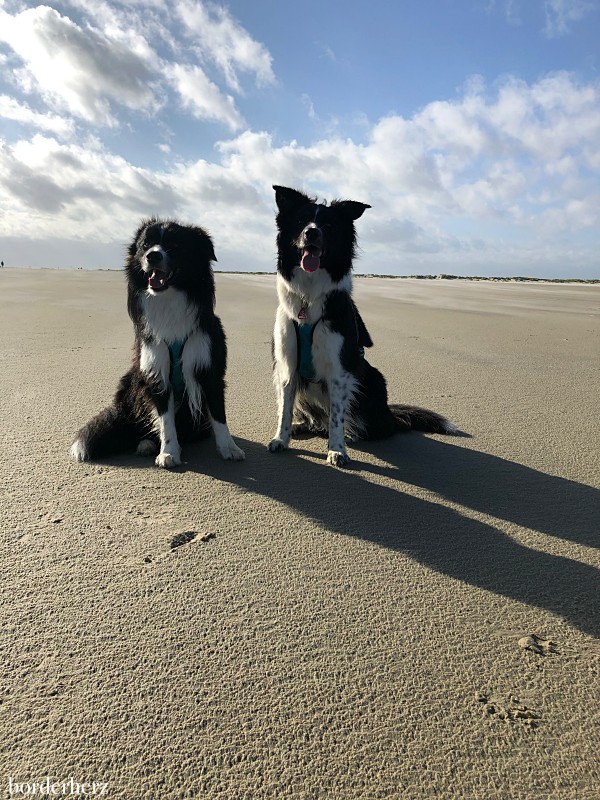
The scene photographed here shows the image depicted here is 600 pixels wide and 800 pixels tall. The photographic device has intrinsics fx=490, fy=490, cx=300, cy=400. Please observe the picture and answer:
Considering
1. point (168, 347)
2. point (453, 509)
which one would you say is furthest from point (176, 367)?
point (453, 509)

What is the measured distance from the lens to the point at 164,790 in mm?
1132

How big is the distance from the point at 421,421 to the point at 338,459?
1051mm

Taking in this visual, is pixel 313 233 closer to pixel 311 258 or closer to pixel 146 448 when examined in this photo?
pixel 311 258

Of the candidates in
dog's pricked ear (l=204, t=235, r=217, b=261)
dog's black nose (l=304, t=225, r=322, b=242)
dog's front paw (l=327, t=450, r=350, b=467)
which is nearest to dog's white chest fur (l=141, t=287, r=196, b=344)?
dog's pricked ear (l=204, t=235, r=217, b=261)

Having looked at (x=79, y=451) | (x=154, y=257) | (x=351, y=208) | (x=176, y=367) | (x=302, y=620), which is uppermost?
(x=351, y=208)

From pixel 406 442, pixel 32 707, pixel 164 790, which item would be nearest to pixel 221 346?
pixel 406 442

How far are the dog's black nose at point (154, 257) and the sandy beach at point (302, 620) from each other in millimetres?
1313

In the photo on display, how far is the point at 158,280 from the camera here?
320cm

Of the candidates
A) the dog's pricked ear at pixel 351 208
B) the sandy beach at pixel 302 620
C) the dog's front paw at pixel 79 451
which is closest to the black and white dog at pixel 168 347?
the dog's front paw at pixel 79 451

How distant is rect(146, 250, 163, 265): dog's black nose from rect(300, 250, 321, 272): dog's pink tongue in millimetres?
970

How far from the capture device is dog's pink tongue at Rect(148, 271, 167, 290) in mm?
3199

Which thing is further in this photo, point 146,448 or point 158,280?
point 146,448

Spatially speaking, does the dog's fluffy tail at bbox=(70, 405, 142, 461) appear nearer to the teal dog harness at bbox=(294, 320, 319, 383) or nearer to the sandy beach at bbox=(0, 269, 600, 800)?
the sandy beach at bbox=(0, 269, 600, 800)

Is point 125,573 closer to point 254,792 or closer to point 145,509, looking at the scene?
point 145,509
